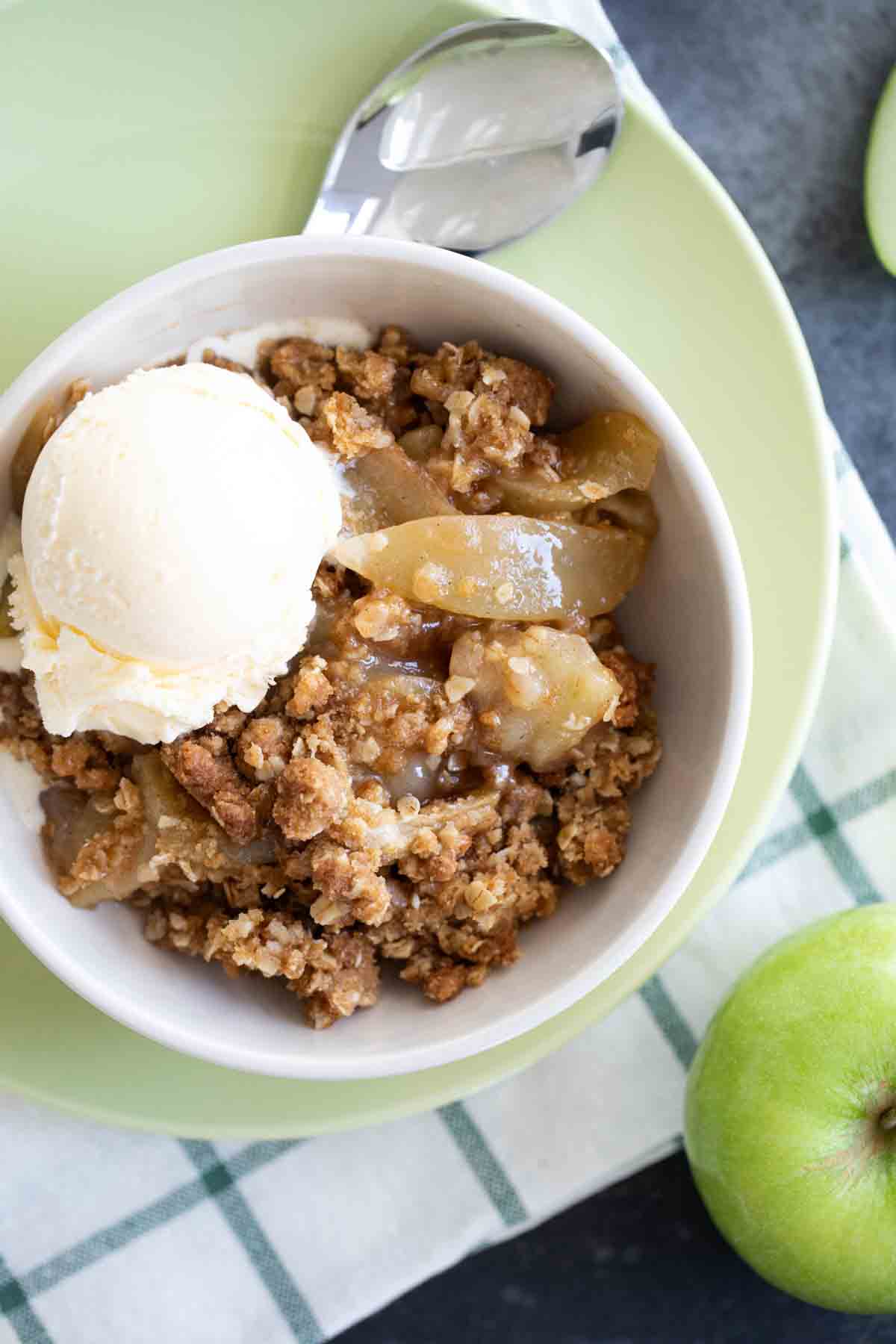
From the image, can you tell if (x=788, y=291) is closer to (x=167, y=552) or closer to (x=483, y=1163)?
(x=167, y=552)

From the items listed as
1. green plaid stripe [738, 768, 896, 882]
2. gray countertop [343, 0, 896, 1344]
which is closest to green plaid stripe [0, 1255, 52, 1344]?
gray countertop [343, 0, 896, 1344]

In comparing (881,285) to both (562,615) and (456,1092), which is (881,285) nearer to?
(562,615)

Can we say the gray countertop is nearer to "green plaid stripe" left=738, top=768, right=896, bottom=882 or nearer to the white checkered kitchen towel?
the white checkered kitchen towel

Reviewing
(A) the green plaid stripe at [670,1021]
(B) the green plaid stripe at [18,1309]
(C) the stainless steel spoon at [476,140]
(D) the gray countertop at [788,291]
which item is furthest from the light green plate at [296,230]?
(D) the gray countertop at [788,291]

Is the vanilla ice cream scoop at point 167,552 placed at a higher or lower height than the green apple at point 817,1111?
higher

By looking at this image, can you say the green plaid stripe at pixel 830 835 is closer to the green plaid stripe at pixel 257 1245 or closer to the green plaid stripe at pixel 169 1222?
the green plaid stripe at pixel 169 1222

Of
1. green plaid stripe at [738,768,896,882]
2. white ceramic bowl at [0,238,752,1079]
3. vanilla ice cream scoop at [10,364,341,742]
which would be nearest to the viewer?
vanilla ice cream scoop at [10,364,341,742]
